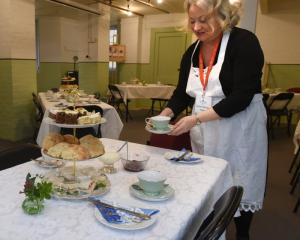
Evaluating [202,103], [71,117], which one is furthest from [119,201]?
[202,103]

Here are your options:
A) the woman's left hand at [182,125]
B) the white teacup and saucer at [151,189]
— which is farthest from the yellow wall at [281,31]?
the white teacup and saucer at [151,189]

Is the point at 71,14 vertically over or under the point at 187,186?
over

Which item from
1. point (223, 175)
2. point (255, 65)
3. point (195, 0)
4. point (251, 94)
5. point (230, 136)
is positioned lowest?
point (223, 175)

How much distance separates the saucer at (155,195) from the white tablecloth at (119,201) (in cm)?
1

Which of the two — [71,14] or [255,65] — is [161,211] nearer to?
[255,65]

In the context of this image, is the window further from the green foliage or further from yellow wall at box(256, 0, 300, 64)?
the green foliage

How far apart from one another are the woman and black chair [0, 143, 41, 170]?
0.76m

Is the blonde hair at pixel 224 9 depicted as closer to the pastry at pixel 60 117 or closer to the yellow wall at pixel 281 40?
the pastry at pixel 60 117

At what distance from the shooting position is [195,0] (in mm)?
1365

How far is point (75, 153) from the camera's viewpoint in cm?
93

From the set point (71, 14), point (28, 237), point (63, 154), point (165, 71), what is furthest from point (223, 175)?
point (71, 14)

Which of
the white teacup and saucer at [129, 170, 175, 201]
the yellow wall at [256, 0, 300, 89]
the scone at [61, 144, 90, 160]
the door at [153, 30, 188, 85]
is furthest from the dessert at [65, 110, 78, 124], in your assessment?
the door at [153, 30, 188, 85]

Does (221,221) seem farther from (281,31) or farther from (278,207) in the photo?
(281,31)

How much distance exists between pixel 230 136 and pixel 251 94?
0.79ft
